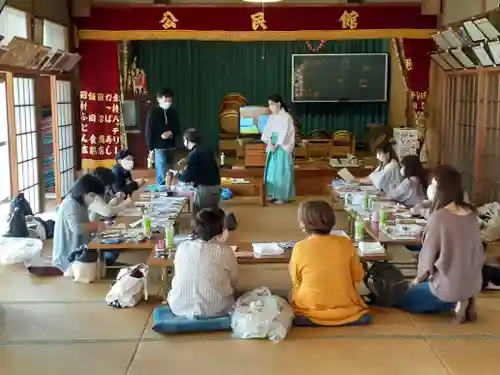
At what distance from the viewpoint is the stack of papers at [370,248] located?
5.43 m

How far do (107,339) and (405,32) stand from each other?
7.70 meters

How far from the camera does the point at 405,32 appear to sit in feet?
35.6

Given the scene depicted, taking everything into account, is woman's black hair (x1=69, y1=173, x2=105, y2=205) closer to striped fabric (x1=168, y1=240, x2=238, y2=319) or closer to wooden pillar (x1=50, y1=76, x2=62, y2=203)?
striped fabric (x1=168, y1=240, x2=238, y2=319)

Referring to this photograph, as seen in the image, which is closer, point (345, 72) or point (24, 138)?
point (24, 138)

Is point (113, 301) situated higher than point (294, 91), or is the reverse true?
point (294, 91)

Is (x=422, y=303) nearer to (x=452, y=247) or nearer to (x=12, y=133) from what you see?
(x=452, y=247)

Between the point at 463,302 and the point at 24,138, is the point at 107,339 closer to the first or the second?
the point at 463,302

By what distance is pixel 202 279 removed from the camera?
4.79m

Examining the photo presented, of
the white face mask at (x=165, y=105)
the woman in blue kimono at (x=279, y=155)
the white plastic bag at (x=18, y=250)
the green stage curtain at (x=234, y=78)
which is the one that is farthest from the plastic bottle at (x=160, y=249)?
the green stage curtain at (x=234, y=78)

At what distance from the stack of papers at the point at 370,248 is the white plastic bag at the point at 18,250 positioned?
3136 mm

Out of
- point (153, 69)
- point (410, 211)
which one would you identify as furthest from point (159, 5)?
point (410, 211)

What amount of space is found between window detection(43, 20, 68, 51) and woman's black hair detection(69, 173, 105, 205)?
13.0 ft

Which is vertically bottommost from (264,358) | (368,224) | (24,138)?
(264,358)

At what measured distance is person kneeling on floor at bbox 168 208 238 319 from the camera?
4.78m
